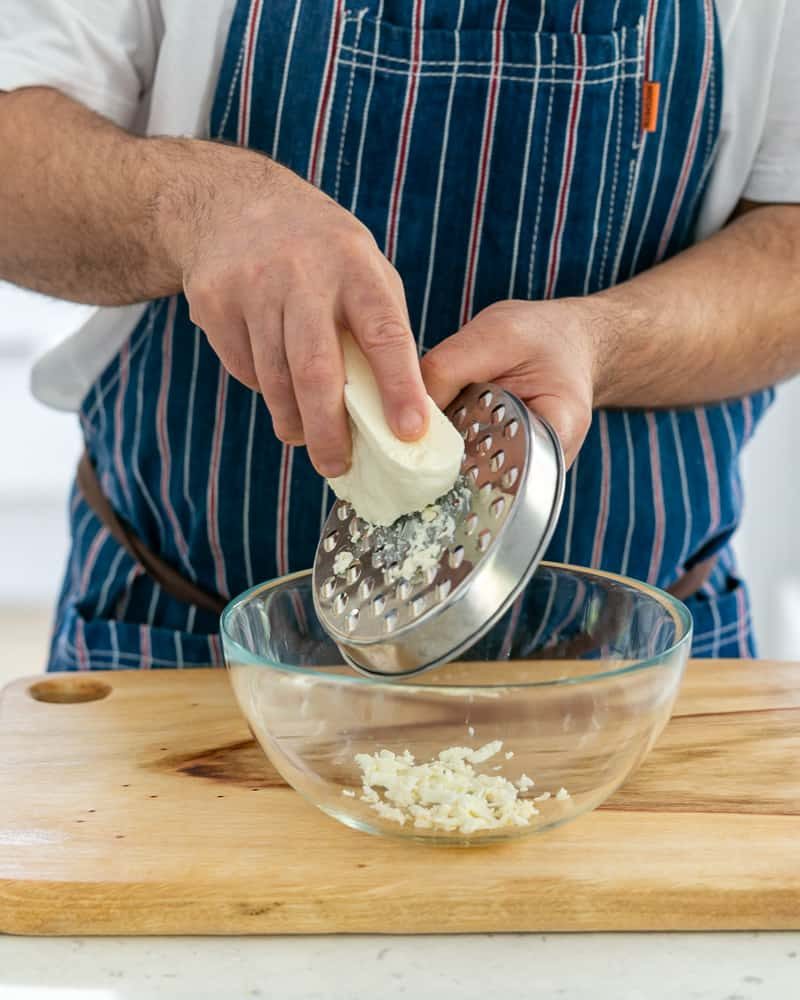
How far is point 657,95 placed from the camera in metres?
1.06

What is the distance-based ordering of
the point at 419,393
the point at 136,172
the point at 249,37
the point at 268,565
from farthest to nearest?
the point at 268,565
the point at 249,37
the point at 136,172
the point at 419,393

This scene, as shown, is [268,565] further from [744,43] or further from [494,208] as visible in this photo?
[744,43]

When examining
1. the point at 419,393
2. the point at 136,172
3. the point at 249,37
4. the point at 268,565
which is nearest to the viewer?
the point at 419,393

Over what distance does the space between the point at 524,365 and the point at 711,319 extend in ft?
0.91

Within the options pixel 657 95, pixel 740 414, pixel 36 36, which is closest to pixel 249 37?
pixel 36 36

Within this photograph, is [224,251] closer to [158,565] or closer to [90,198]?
[90,198]

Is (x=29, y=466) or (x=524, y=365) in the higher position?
(x=524, y=365)

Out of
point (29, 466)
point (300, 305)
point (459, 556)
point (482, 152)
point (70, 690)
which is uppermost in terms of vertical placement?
point (482, 152)

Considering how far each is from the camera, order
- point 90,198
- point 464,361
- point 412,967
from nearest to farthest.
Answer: point 412,967 < point 464,361 < point 90,198

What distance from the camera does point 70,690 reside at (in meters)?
1.02

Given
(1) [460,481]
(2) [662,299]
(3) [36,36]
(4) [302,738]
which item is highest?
(3) [36,36]

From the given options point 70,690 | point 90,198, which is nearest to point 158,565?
point 70,690

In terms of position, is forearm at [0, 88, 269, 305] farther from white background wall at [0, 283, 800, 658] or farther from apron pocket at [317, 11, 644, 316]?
white background wall at [0, 283, 800, 658]

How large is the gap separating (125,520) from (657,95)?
586 mm
